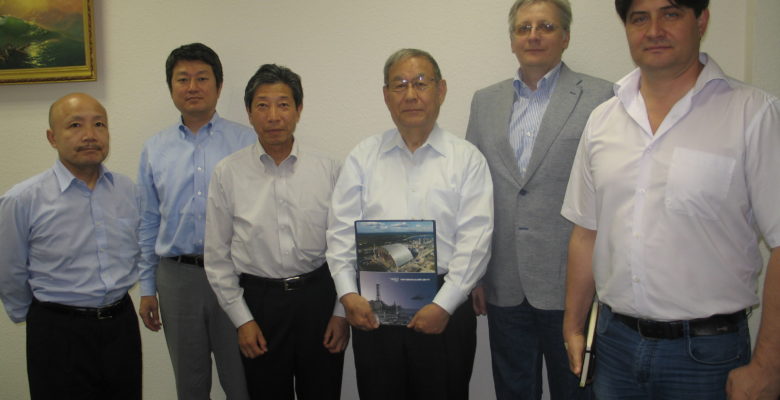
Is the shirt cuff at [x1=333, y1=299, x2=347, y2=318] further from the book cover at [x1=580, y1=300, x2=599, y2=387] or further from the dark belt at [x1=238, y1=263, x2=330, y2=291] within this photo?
the book cover at [x1=580, y1=300, x2=599, y2=387]

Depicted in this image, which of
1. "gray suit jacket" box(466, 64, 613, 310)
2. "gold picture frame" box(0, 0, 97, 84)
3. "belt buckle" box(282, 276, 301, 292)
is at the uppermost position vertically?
"gold picture frame" box(0, 0, 97, 84)

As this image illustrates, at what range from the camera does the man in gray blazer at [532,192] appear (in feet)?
6.04

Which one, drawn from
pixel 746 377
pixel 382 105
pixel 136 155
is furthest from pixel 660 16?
pixel 136 155

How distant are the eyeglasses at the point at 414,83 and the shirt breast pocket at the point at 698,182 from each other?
89 centimetres

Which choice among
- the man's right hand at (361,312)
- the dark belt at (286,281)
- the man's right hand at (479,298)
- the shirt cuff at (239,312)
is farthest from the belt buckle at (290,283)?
the man's right hand at (479,298)

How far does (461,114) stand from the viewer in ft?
8.62

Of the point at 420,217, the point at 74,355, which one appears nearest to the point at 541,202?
the point at 420,217

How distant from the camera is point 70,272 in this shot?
2.10m

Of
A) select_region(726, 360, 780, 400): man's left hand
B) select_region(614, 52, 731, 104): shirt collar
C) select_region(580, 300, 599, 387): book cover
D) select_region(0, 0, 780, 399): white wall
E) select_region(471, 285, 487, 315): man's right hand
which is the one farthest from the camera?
select_region(0, 0, 780, 399): white wall

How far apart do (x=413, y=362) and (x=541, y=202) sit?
76 cm

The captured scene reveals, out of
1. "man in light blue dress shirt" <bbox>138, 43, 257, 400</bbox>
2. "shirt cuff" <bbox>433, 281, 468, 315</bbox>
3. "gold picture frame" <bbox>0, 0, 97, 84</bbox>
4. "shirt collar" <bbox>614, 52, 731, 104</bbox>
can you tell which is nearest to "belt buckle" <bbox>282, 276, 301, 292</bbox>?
"man in light blue dress shirt" <bbox>138, 43, 257, 400</bbox>

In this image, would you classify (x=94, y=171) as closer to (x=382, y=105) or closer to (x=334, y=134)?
(x=334, y=134)

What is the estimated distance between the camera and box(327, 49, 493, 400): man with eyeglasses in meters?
1.79

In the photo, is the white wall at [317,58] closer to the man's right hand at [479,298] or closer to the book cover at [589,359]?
the man's right hand at [479,298]
